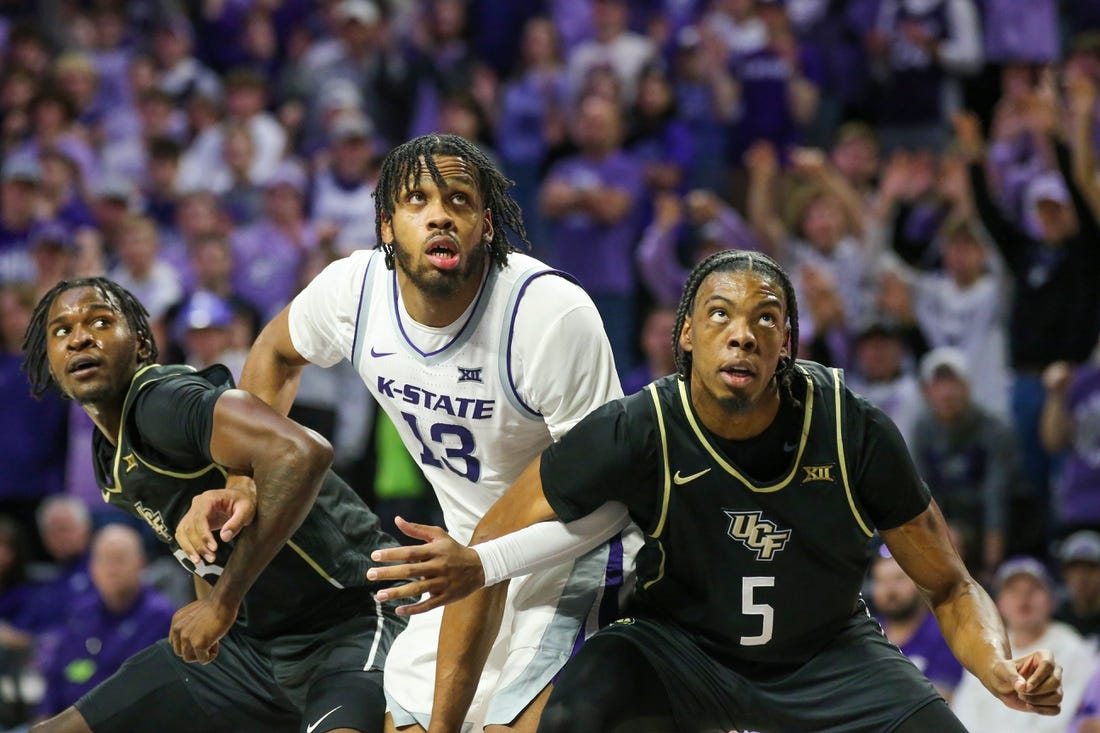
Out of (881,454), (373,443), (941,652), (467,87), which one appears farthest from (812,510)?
(467,87)

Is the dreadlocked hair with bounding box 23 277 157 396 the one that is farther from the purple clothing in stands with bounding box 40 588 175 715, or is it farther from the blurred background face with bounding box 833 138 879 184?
the blurred background face with bounding box 833 138 879 184

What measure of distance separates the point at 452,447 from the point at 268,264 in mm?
6200

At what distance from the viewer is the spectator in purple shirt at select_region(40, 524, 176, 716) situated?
327 inches

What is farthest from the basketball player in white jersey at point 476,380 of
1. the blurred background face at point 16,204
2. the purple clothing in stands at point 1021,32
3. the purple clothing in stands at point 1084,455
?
the purple clothing in stands at point 1021,32

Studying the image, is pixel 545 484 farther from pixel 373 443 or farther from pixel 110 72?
pixel 110 72

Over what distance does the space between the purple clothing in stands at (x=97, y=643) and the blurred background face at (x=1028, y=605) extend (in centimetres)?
420

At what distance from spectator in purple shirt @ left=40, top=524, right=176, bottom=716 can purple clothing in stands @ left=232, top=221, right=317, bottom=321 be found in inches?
98.6

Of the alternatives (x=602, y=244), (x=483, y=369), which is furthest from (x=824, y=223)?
(x=483, y=369)

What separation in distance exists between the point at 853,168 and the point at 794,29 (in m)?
1.97

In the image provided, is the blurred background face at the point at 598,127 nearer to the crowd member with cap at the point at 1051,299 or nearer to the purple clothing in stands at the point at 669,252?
the purple clothing in stands at the point at 669,252

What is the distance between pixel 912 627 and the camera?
7.48m

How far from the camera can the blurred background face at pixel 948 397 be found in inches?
336

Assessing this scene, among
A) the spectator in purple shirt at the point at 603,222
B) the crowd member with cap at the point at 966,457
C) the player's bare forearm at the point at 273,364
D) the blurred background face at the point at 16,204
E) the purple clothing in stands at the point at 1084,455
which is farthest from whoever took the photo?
the blurred background face at the point at 16,204

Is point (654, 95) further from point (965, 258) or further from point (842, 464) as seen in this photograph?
point (842, 464)
